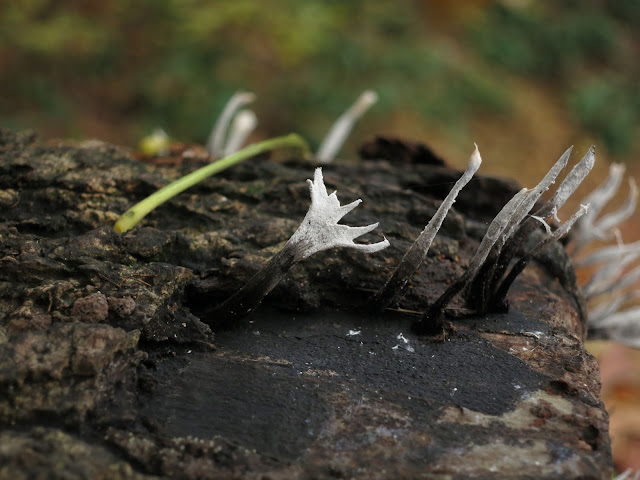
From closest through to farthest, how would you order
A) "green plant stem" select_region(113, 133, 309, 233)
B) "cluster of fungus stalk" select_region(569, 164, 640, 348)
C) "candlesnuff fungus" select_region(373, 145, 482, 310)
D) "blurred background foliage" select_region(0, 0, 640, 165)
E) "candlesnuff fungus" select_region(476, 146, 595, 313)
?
"candlesnuff fungus" select_region(373, 145, 482, 310) < "candlesnuff fungus" select_region(476, 146, 595, 313) < "green plant stem" select_region(113, 133, 309, 233) < "cluster of fungus stalk" select_region(569, 164, 640, 348) < "blurred background foliage" select_region(0, 0, 640, 165)

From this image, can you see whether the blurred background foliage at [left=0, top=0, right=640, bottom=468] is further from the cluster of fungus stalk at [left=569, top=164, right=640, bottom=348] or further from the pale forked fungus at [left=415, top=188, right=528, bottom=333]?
the pale forked fungus at [left=415, top=188, right=528, bottom=333]

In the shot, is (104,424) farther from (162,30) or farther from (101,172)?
(162,30)

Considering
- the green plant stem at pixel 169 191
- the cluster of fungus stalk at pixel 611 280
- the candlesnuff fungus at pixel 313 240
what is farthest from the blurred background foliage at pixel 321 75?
the candlesnuff fungus at pixel 313 240

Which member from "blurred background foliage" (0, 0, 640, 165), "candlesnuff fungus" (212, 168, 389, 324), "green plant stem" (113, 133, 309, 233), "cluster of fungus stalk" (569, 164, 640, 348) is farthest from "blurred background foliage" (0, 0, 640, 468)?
"candlesnuff fungus" (212, 168, 389, 324)

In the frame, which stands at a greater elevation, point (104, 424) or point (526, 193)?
point (526, 193)

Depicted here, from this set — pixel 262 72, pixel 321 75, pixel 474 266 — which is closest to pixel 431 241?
pixel 474 266

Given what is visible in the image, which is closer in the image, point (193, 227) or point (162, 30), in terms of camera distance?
point (193, 227)

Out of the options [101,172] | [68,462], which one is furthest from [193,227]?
[68,462]

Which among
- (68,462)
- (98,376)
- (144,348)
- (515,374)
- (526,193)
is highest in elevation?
(526,193)
